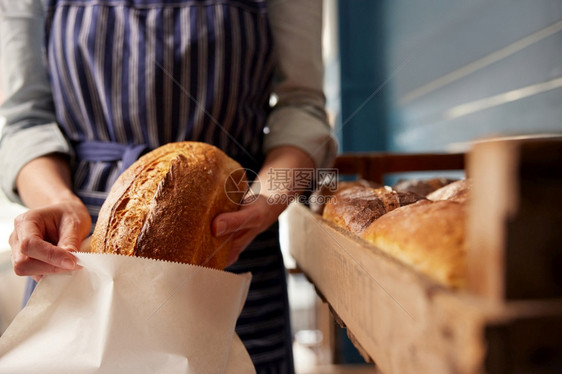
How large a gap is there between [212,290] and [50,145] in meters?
0.52

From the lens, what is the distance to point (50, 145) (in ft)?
2.93

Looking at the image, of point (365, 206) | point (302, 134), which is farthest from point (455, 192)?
point (302, 134)

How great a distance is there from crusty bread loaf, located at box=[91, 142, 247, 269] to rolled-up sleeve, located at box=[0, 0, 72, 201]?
307mm

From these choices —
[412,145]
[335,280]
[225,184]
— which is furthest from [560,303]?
[412,145]

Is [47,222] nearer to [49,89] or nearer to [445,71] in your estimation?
[49,89]

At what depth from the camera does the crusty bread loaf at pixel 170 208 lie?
622 mm

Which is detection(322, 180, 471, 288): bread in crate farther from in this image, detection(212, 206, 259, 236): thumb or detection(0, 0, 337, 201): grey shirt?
detection(0, 0, 337, 201): grey shirt

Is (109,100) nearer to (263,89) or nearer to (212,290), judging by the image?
(263,89)

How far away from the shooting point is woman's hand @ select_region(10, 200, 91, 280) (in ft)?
1.75

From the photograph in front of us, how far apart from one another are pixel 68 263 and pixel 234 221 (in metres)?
0.25

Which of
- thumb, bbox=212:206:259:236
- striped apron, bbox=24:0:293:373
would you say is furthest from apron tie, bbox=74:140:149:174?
thumb, bbox=212:206:259:236

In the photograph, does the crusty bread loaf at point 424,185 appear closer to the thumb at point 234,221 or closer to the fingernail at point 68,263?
the thumb at point 234,221

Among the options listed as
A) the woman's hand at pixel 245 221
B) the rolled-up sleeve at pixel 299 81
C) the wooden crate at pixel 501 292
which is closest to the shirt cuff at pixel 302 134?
the rolled-up sleeve at pixel 299 81

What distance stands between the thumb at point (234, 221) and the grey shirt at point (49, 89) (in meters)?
0.24
